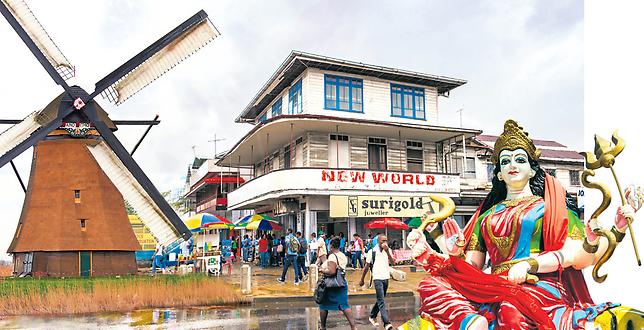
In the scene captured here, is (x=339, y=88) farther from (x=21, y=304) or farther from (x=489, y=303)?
(x=489, y=303)

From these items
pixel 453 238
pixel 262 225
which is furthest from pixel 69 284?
pixel 453 238

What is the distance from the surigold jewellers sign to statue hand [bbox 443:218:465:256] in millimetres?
16713

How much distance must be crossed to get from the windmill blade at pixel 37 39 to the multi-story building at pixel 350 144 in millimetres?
7543

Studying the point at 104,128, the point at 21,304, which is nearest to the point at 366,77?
the point at 104,128

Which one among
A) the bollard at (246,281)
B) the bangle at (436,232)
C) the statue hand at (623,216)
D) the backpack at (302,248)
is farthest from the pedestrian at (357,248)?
the statue hand at (623,216)

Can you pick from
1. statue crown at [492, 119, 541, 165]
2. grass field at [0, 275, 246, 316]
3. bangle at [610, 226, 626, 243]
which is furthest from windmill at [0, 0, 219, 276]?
bangle at [610, 226, 626, 243]

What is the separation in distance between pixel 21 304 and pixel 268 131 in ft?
40.1

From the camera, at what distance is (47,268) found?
1692 centimetres

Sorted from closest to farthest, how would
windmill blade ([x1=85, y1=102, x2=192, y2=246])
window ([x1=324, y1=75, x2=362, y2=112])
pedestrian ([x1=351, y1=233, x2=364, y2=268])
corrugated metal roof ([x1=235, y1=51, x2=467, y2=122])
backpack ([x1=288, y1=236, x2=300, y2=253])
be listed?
windmill blade ([x1=85, y1=102, x2=192, y2=246]), backpack ([x1=288, y1=236, x2=300, y2=253]), pedestrian ([x1=351, y1=233, x2=364, y2=268]), corrugated metal roof ([x1=235, y1=51, x2=467, y2=122]), window ([x1=324, y1=75, x2=362, y2=112])

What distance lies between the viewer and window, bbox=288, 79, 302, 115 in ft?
80.2

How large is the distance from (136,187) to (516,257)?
14873mm

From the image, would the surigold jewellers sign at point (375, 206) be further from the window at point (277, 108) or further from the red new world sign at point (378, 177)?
the window at point (277, 108)

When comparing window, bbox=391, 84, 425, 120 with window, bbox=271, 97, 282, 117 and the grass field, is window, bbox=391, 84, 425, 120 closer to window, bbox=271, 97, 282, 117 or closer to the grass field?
window, bbox=271, 97, 282, 117

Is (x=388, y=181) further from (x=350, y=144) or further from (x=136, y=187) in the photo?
(x=136, y=187)
